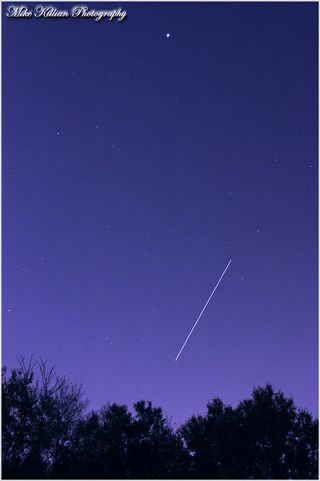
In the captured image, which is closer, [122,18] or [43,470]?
[122,18]

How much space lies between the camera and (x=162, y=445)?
36031mm

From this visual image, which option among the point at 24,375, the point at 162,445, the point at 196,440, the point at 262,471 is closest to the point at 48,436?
the point at 24,375

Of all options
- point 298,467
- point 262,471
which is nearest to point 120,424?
point 262,471

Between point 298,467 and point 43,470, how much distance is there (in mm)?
20365

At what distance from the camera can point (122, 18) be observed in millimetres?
15133

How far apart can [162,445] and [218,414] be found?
254 inches

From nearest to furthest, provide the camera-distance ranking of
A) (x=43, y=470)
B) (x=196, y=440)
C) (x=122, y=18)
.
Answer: (x=122, y=18), (x=43, y=470), (x=196, y=440)

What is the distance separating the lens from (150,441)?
36.3m

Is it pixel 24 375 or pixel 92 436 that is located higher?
pixel 24 375

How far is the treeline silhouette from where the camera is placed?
29.5 metres

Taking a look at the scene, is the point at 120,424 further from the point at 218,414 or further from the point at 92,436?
the point at 218,414

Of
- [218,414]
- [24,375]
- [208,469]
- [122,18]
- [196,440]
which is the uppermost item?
[122,18]

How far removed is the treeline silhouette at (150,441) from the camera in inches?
1163

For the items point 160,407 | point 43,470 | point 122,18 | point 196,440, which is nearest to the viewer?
point 122,18
